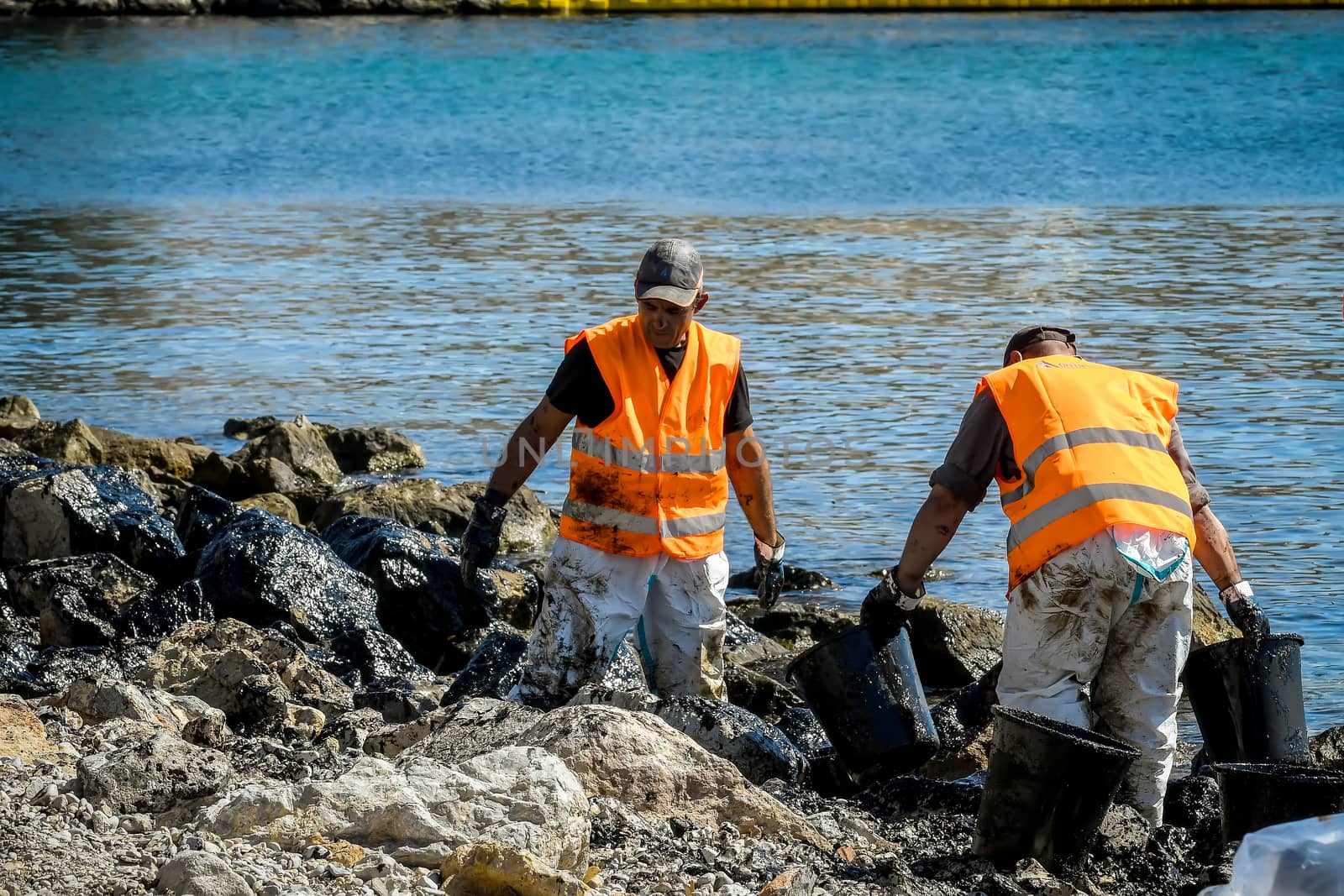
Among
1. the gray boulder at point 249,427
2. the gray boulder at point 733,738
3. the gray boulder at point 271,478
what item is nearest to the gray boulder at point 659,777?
the gray boulder at point 733,738

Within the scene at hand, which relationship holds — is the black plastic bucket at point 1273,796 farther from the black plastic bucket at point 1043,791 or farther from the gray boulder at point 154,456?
the gray boulder at point 154,456

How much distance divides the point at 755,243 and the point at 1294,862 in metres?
22.5

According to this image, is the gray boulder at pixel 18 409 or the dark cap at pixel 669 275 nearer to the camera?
the dark cap at pixel 669 275

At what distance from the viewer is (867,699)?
608 centimetres

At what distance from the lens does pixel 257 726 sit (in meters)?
6.27

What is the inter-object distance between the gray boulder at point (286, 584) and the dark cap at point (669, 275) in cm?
309

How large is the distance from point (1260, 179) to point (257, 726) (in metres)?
30.5

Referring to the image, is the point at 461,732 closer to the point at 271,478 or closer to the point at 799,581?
the point at 799,581

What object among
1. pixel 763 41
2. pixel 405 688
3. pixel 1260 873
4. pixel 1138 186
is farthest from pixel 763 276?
pixel 763 41

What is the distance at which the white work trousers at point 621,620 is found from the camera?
20.2ft

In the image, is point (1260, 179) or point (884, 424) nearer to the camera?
point (884, 424)

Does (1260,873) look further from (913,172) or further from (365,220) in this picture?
(913,172)

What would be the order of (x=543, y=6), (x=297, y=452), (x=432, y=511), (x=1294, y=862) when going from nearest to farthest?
(x=1294, y=862) → (x=432, y=511) → (x=297, y=452) → (x=543, y=6)

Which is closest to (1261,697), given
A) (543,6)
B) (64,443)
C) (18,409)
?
(64,443)
